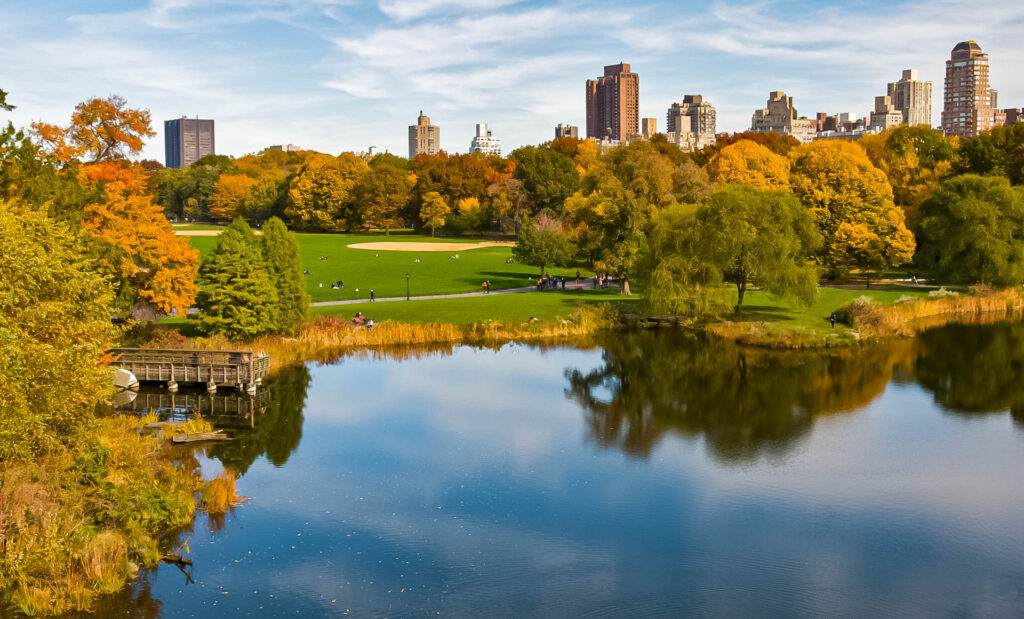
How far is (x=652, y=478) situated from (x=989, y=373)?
22700 millimetres

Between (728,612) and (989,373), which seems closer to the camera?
(728,612)

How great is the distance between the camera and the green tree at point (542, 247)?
67062 millimetres

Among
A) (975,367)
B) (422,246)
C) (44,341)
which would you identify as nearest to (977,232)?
(975,367)

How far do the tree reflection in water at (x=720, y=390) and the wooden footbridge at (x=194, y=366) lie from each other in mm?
12696

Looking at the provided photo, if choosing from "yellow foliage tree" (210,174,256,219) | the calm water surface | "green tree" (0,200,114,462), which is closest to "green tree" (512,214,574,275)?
the calm water surface

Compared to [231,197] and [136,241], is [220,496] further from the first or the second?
[231,197]

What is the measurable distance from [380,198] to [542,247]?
5322 cm

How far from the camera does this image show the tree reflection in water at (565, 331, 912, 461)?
31391 mm

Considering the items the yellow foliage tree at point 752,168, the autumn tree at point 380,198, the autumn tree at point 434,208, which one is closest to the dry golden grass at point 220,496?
the yellow foliage tree at point 752,168

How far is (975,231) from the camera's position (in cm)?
6050

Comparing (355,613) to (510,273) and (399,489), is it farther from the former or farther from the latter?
(510,273)

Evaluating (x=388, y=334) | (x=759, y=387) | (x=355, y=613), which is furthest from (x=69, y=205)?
(x=759, y=387)

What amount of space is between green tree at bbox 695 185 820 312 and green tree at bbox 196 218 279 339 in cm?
2332

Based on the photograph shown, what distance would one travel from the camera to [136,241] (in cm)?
3947
